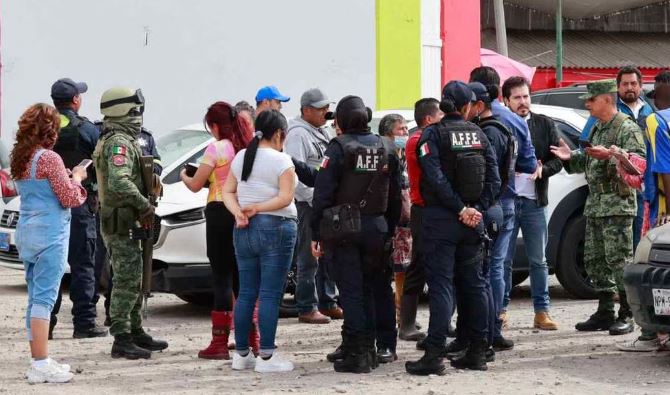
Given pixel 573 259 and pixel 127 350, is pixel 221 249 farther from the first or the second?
pixel 573 259

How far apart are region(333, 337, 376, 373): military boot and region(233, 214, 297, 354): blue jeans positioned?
48 cm

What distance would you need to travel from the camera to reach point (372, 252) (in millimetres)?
8406

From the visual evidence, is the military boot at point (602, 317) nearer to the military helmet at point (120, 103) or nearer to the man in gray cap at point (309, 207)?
the man in gray cap at point (309, 207)

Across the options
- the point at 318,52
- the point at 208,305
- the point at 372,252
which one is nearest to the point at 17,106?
the point at 318,52

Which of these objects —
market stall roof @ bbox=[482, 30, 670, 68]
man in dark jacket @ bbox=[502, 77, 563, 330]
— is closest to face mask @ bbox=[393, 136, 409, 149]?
man in dark jacket @ bbox=[502, 77, 563, 330]

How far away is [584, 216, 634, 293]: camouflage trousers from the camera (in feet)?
32.1

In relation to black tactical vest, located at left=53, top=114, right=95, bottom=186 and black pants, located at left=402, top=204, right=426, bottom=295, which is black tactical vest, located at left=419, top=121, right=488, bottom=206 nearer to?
black pants, located at left=402, top=204, right=426, bottom=295

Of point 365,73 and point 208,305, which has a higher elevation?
point 365,73

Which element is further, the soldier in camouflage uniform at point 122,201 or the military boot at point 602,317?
the military boot at point 602,317

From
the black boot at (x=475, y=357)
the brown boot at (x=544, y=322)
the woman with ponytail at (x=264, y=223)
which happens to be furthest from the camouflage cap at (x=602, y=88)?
the woman with ponytail at (x=264, y=223)

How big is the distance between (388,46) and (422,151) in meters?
11.6

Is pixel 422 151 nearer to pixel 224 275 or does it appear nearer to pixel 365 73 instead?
pixel 224 275

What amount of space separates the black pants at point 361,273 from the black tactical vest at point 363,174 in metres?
0.12

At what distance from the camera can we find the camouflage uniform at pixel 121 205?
8.82m
